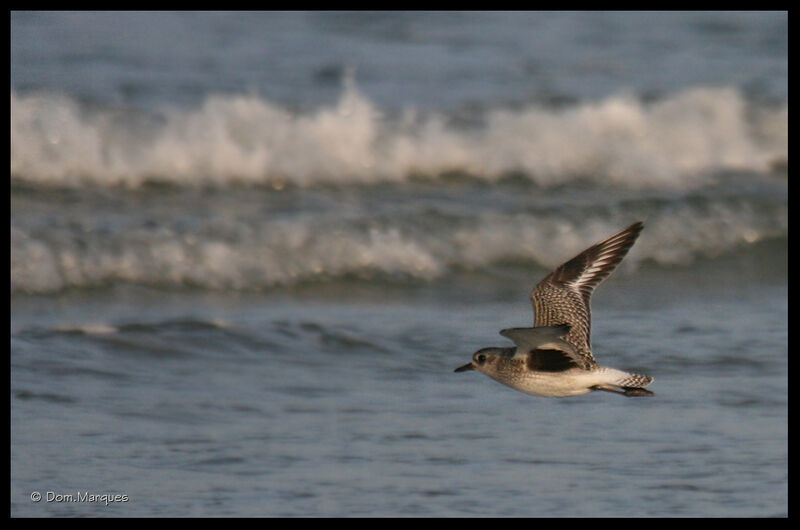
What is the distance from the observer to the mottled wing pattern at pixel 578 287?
167 inches

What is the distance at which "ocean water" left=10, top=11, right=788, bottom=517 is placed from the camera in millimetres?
4406

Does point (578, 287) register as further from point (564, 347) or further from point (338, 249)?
point (338, 249)

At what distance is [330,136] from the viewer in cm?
784

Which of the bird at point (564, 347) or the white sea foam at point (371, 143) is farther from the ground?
the white sea foam at point (371, 143)

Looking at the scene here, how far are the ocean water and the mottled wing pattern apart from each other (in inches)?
18.7

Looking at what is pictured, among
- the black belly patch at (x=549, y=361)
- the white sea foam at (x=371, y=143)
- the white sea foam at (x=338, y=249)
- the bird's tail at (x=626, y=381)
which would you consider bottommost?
the bird's tail at (x=626, y=381)

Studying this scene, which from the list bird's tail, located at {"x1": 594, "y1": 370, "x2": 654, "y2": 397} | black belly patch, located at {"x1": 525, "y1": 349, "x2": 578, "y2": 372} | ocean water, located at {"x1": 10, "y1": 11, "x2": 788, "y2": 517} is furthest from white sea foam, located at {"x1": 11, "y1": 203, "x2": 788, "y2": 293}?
bird's tail, located at {"x1": 594, "y1": 370, "x2": 654, "y2": 397}

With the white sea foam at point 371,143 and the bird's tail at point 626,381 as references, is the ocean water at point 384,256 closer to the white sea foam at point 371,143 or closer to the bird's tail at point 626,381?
the white sea foam at point 371,143

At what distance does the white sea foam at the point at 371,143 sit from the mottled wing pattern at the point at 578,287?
10.5ft

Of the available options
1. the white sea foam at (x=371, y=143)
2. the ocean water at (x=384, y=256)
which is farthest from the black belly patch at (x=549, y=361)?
the white sea foam at (x=371, y=143)

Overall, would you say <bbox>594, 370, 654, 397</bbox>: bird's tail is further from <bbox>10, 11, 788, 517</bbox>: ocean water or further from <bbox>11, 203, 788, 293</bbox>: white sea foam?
<bbox>11, 203, 788, 293</bbox>: white sea foam

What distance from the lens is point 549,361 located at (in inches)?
159
